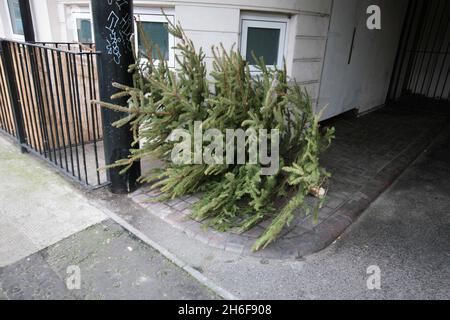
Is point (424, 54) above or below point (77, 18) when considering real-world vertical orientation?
below

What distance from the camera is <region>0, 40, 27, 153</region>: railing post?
427cm

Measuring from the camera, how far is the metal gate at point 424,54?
29.9ft

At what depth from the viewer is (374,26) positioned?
7141 millimetres

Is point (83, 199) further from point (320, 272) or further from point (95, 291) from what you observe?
point (320, 272)

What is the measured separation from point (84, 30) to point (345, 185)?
4.63 m

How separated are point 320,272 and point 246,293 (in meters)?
0.70

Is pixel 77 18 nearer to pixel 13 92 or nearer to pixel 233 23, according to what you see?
pixel 13 92

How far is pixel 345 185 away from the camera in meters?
4.32

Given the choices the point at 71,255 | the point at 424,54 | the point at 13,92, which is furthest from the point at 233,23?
the point at 424,54

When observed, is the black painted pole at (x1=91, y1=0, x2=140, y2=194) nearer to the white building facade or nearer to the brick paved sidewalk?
the white building facade

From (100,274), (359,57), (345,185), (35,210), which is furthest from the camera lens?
(359,57)

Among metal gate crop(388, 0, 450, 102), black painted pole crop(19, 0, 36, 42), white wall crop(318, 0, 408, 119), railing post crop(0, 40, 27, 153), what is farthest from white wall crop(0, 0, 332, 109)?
metal gate crop(388, 0, 450, 102)
